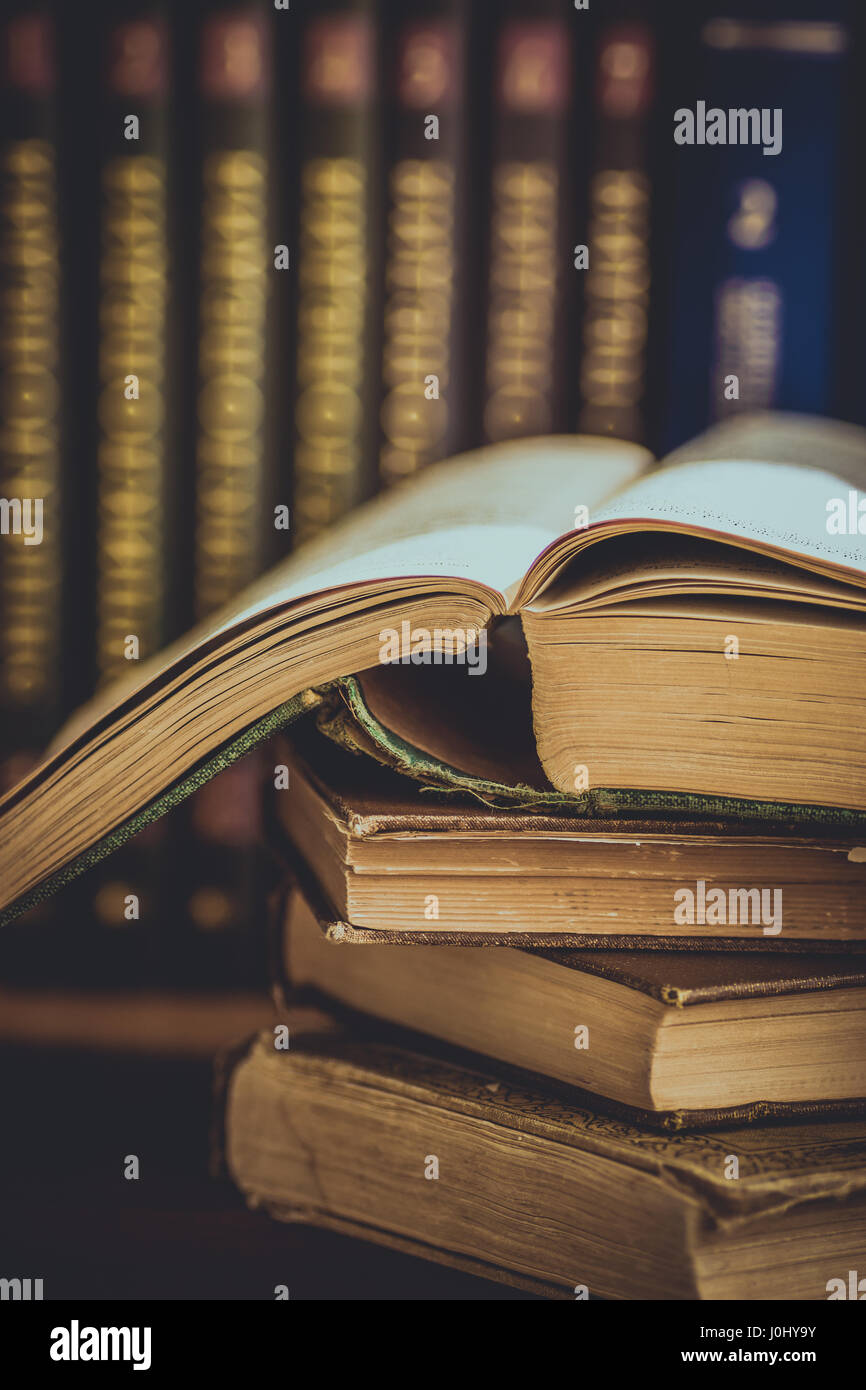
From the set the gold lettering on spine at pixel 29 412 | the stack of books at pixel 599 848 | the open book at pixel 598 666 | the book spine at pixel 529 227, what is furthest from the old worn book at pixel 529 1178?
the book spine at pixel 529 227

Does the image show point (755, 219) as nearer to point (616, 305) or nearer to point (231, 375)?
point (616, 305)

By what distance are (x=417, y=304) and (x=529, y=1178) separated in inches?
22.8

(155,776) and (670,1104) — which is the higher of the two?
(155,776)

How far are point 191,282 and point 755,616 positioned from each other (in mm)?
535

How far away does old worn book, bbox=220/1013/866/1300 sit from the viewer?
465 mm

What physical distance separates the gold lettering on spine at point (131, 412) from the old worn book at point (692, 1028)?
1.38 feet

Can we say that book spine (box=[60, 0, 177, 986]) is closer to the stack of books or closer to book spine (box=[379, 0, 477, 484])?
book spine (box=[379, 0, 477, 484])

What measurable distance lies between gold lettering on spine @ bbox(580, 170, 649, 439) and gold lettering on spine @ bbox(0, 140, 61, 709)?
37cm

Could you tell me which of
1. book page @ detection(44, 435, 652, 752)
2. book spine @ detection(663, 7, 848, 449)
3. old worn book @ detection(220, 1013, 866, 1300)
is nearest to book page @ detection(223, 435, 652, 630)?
book page @ detection(44, 435, 652, 752)

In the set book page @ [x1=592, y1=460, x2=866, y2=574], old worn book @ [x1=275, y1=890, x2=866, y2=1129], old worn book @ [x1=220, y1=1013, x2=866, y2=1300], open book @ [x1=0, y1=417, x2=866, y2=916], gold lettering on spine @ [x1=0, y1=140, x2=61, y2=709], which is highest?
gold lettering on spine @ [x1=0, y1=140, x2=61, y2=709]

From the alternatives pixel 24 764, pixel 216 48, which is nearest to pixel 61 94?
pixel 216 48

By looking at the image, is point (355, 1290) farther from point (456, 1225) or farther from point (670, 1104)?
point (670, 1104)

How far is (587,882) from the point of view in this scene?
505 millimetres

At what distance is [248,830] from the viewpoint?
0.85 metres
